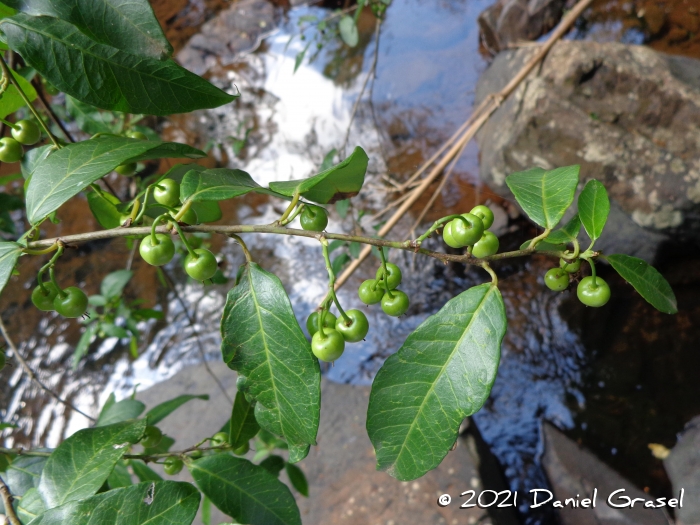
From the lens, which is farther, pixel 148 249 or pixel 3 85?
pixel 3 85

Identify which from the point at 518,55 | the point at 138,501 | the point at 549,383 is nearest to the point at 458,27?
the point at 518,55

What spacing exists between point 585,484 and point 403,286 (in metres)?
1.43

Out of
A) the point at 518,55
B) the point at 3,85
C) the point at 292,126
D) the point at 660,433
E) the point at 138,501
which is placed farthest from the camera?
the point at 292,126

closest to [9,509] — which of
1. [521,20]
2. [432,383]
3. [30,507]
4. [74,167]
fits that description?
[30,507]

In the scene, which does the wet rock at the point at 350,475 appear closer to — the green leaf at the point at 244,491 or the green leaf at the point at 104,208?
the green leaf at the point at 244,491

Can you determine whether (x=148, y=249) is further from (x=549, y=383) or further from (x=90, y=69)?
(x=549, y=383)

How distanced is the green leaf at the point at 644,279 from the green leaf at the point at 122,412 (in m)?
1.16

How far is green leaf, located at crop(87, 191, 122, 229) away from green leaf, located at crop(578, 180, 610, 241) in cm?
87

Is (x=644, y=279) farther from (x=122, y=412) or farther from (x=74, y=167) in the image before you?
(x=122, y=412)

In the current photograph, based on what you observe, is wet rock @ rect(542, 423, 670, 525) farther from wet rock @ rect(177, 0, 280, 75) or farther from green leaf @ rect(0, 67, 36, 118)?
wet rock @ rect(177, 0, 280, 75)

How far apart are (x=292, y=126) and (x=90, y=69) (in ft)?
11.8

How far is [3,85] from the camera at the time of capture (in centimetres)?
85

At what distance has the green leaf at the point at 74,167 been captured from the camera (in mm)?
714

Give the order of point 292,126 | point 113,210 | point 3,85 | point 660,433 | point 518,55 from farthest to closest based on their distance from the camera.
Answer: point 292,126, point 518,55, point 660,433, point 113,210, point 3,85
